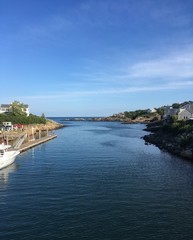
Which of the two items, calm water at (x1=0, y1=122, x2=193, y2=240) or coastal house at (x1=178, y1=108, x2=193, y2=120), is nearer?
calm water at (x1=0, y1=122, x2=193, y2=240)

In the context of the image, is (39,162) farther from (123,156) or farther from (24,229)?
(24,229)

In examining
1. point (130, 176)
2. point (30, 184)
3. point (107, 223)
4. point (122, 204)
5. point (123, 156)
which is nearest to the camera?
point (107, 223)

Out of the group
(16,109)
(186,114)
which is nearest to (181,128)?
(186,114)

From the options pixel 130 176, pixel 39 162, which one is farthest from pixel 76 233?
pixel 39 162

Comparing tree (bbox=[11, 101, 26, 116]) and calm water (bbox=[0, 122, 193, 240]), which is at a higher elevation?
tree (bbox=[11, 101, 26, 116])

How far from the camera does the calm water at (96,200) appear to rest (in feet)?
73.9

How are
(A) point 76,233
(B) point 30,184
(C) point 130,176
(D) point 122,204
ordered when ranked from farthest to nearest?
(C) point 130,176
(B) point 30,184
(D) point 122,204
(A) point 76,233

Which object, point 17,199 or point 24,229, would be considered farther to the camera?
point 17,199

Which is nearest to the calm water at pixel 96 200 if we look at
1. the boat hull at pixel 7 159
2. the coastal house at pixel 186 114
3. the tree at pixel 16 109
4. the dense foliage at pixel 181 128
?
the boat hull at pixel 7 159

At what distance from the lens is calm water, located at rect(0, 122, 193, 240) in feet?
73.9

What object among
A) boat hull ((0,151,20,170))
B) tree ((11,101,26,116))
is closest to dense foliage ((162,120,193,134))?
boat hull ((0,151,20,170))

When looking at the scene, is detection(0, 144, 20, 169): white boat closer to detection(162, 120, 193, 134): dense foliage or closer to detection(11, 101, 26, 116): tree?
detection(162, 120, 193, 134): dense foliage

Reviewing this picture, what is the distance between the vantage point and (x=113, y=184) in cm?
3522

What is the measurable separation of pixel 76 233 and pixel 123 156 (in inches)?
1400
